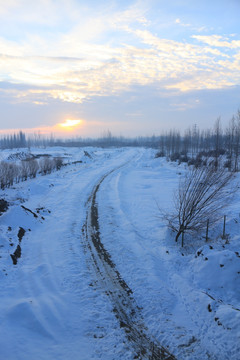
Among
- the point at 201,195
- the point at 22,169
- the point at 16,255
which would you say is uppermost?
the point at 22,169

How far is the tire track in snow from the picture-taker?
4.70m

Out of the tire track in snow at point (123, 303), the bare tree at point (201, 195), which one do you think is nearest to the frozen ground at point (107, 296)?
Result: the tire track in snow at point (123, 303)

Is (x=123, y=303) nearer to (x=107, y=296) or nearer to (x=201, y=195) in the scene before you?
(x=107, y=296)

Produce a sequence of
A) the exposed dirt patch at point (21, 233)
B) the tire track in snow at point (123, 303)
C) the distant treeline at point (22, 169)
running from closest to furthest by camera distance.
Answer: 1. the tire track in snow at point (123, 303)
2. the exposed dirt patch at point (21, 233)
3. the distant treeline at point (22, 169)

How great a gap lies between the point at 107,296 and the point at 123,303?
0.55m

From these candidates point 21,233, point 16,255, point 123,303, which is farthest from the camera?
point 21,233

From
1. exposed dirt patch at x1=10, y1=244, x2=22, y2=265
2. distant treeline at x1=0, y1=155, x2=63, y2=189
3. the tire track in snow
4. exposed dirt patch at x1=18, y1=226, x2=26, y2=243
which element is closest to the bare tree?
the tire track in snow

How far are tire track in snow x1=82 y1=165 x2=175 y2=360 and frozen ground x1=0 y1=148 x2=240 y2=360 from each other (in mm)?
114

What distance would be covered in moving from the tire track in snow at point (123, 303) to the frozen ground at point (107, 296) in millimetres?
114

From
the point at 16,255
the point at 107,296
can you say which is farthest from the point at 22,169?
the point at 107,296

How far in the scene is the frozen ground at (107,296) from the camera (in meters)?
4.81

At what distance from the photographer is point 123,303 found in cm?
612

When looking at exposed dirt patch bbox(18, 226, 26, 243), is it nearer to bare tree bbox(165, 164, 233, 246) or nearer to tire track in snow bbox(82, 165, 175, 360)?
tire track in snow bbox(82, 165, 175, 360)

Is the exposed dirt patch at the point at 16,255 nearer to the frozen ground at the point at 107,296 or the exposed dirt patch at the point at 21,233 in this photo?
the frozen ground at the point at 107,296
